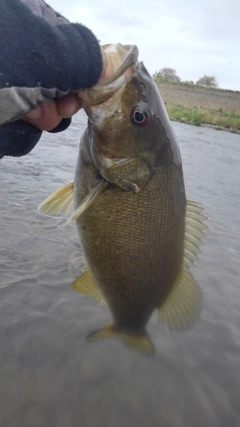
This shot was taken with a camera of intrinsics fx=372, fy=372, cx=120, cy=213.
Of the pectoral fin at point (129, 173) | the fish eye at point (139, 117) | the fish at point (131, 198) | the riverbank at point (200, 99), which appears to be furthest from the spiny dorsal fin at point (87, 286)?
the riverbank at point (200, 99)

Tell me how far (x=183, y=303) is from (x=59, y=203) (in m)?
1.00

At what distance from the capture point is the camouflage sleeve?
4.64 feet

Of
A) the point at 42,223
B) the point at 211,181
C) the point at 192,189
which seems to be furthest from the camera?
the point at 211,181

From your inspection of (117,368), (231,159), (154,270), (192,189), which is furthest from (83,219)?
(231,159)

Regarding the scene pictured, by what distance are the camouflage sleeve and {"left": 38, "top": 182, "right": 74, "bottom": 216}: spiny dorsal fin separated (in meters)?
0.66

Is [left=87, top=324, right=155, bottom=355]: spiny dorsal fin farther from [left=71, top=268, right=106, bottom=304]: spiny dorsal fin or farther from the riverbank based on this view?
the riverbank

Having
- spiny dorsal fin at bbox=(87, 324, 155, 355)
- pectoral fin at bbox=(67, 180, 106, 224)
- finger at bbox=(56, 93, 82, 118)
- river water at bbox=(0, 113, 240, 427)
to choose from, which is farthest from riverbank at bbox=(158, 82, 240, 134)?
→ finger at bbox=(56, 93, 82, 118)

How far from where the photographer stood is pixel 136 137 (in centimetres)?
201

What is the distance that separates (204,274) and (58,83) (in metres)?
3.05

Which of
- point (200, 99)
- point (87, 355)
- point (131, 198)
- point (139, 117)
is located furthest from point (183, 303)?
point (200, 99)

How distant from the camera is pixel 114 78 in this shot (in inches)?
69.8

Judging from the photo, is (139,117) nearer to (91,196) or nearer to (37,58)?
(91,196)

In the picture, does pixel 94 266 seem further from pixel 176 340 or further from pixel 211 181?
pixel 211 181

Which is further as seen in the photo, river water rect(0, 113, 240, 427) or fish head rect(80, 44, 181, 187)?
river water rect(0, 113, 240, 427)
